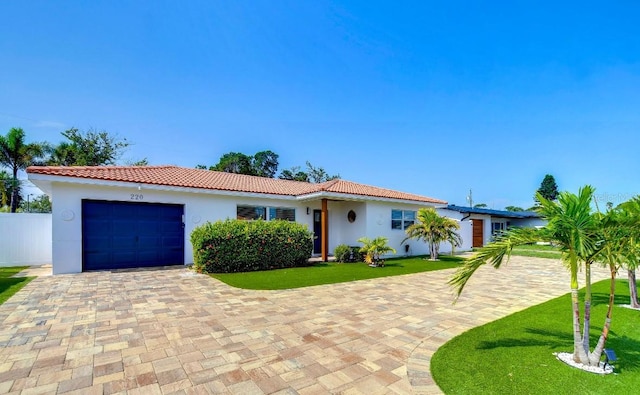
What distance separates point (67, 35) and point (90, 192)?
5970 millimetres

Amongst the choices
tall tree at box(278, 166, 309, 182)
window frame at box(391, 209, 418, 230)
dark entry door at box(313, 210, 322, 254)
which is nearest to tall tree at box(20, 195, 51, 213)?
tall tree at box(278, 166, 309, 182)

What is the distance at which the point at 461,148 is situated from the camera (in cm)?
2141

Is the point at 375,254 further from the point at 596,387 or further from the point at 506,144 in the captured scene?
the point at 506,144

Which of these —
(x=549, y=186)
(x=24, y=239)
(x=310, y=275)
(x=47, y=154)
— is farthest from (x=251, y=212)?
(x=549, y=186)

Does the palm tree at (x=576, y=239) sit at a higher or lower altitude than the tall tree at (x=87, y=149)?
lower

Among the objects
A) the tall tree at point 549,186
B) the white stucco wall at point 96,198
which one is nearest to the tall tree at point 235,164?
the white stucco wall at point 96,198

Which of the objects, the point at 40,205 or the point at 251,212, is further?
the point at 40,205

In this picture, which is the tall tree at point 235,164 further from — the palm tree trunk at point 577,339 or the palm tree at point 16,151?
the palm tree trunk at point 577,339

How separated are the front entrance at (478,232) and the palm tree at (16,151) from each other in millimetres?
36219

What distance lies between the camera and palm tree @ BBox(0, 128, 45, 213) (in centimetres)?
2266

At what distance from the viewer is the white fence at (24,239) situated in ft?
41.0

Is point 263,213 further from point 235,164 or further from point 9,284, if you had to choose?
point 235,164

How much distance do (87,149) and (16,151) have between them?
18.3 ft

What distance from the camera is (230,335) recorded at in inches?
179
